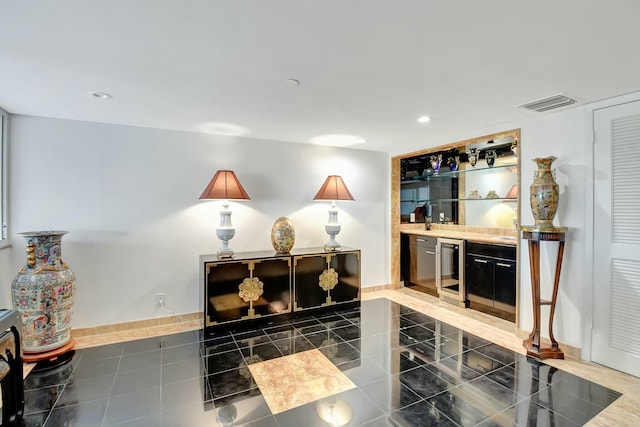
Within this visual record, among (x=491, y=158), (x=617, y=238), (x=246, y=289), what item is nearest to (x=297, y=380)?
(x=246, y=289)

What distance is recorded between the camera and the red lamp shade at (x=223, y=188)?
11.3 ft

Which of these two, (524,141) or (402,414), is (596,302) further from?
(402,414)

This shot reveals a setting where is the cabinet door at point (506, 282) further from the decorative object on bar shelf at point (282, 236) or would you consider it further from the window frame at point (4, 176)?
the window frame at point (4, 176)

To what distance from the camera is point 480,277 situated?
155 inches

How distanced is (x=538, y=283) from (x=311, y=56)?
8.95 ft

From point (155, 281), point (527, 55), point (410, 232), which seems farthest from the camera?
point (410, 232)

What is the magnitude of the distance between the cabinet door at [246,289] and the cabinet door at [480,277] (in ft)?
7.79

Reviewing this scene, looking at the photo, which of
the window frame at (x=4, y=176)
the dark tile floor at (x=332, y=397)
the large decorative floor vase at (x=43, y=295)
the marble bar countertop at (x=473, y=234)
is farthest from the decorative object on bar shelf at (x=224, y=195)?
the marble bar countertop at (x=473, y=234)

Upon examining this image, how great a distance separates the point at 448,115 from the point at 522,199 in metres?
1.15

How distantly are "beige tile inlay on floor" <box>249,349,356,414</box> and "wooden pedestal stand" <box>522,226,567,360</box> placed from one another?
1772 mm

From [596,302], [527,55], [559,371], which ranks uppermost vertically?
[527,55]

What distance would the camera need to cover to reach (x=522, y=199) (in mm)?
3170

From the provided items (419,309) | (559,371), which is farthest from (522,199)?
(419,309)

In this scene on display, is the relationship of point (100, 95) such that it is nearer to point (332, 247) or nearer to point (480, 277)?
point (332, 247)
